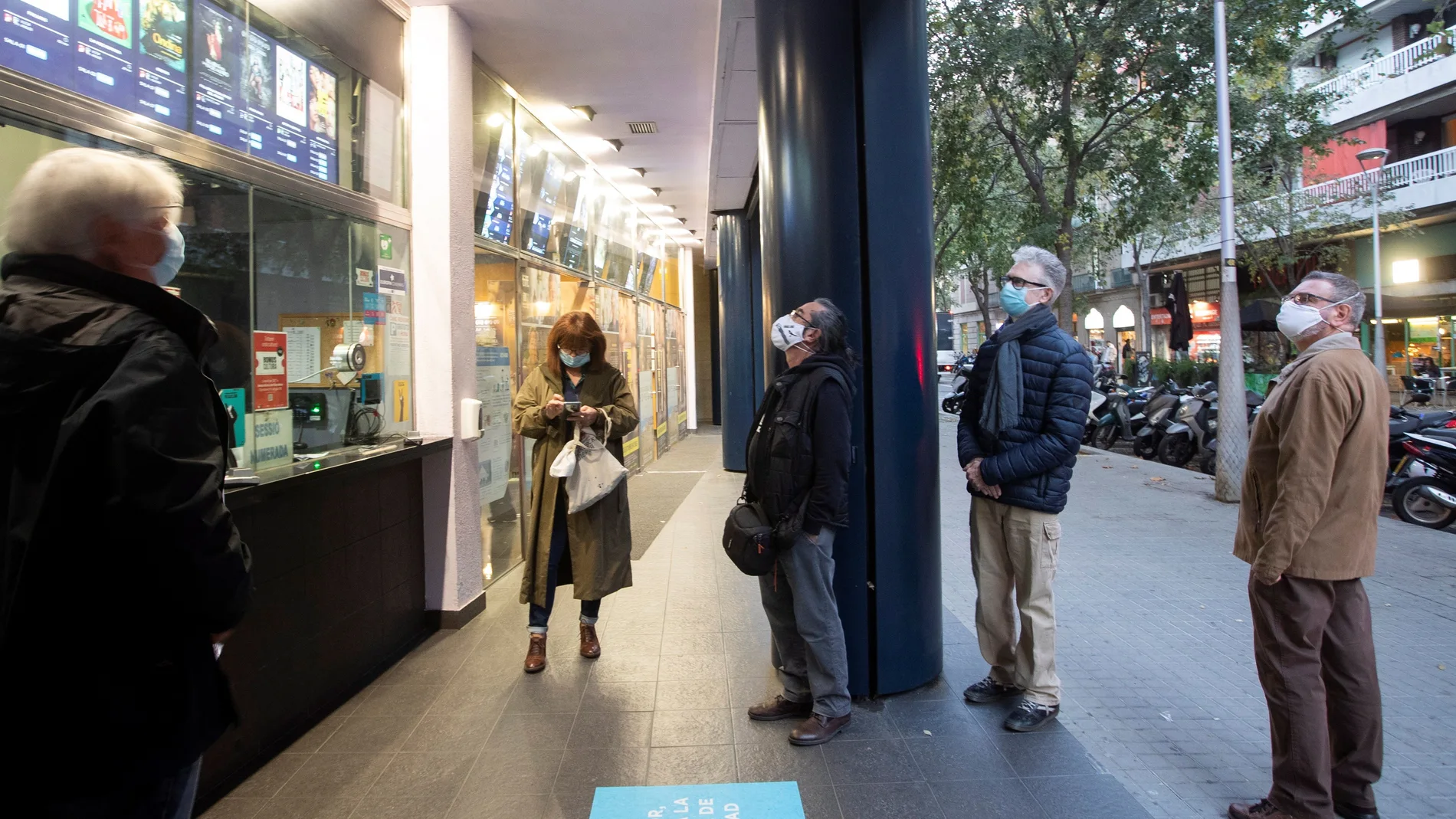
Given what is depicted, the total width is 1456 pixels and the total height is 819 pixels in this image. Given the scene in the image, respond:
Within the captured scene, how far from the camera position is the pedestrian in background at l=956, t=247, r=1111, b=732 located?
3459 mm

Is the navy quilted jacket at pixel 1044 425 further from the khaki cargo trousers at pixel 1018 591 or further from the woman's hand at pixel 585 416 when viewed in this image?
the woman's hand at pixel 585 416

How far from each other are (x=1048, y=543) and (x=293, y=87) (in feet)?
13.7


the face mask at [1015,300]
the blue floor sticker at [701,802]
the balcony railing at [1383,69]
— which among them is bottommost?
the blue floor sticker at [701,802]

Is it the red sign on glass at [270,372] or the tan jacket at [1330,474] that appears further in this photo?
the red sign on glass at [270,372]

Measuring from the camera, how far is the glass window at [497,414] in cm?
592

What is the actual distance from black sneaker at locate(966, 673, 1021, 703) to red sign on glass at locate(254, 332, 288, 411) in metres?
3.43

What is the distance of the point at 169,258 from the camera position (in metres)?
1.85

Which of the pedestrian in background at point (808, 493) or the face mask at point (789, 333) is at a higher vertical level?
the face mask at point (789, 333)

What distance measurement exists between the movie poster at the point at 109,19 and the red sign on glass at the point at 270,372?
47.6 inches

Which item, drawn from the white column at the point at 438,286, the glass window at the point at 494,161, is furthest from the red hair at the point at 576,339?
the glass window at the point at 494,161

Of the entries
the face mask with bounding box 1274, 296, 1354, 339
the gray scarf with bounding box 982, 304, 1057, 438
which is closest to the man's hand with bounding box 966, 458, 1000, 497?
the gray scarf with bounding box 982, 304, 1057, 438

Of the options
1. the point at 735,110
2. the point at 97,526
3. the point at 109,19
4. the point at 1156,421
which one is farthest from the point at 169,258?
the point at 1156,421

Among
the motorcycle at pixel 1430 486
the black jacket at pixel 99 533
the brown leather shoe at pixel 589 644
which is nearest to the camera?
the black jacket at pixel 99 533

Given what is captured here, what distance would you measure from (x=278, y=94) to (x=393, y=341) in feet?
4.78
